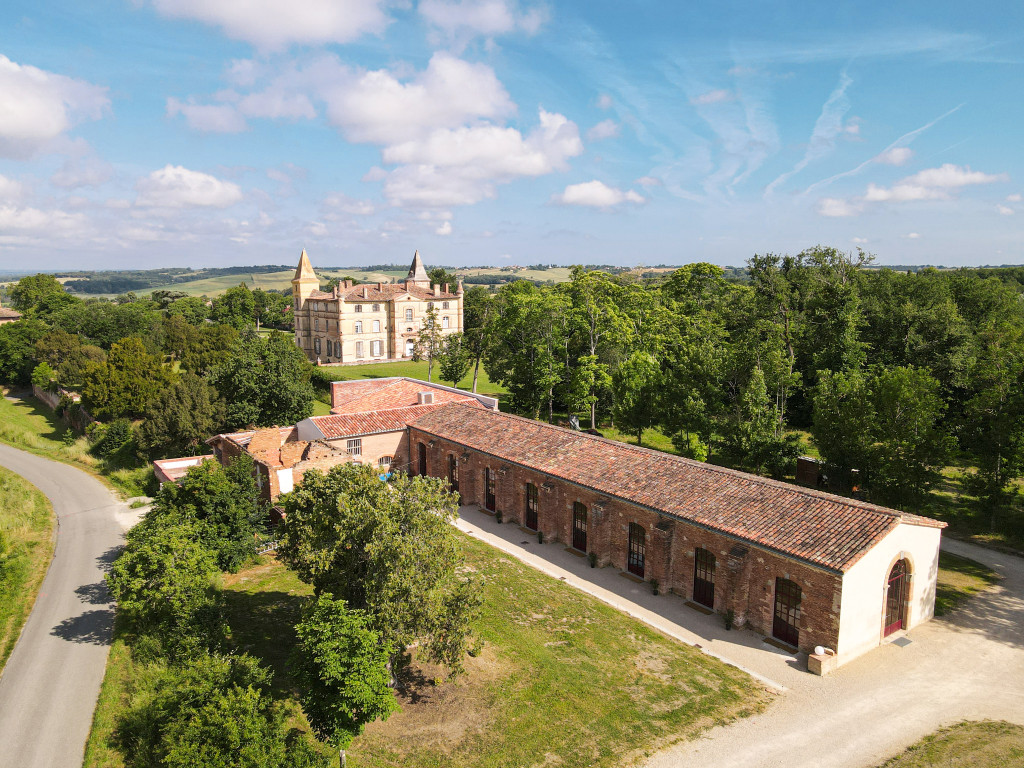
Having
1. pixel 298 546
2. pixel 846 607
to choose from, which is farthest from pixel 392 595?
pixel 846 607

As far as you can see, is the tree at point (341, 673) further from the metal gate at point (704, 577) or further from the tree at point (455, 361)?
the tree at point (455, 361)

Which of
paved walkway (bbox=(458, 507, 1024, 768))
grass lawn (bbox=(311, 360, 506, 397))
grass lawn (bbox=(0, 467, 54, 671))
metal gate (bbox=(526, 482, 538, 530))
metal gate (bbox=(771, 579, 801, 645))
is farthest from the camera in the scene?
grass lawn (bbox=(311, 360, 506, 397))

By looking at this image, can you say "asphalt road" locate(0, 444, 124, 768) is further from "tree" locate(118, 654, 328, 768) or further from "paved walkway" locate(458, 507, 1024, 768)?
"paved walkway" locate(458, 507, 1024, 768)

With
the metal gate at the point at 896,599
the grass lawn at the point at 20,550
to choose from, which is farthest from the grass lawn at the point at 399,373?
the metal gate at the point at 896,599

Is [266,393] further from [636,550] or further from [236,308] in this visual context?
[236,308]

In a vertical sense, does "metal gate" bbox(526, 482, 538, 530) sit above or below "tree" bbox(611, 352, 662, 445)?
below

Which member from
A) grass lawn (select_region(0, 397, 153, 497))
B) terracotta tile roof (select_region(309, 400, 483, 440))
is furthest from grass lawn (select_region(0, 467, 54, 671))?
terracotta tile roof (select_region(309, 400, 483, 440))

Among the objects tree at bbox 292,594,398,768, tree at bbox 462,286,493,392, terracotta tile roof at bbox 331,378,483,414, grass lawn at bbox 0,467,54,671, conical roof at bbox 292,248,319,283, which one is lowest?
grass lawn at bbox 0,467,54,671
